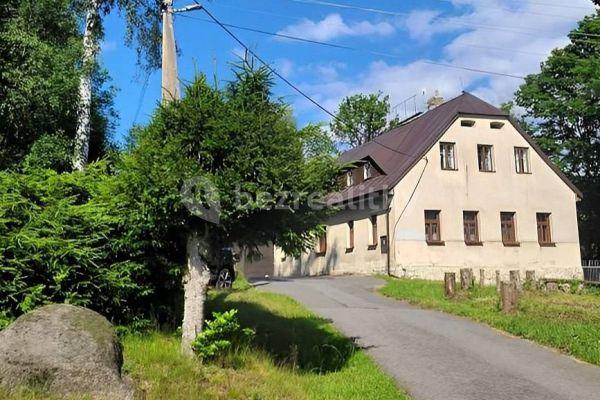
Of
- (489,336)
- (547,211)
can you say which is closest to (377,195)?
(547,211)

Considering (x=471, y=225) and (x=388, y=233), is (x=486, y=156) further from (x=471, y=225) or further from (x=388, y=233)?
(x=388, y=233)

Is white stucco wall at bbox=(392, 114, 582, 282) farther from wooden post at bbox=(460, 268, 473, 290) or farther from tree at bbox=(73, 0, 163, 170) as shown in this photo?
tree at bbox=(73, 0, 163, 170)

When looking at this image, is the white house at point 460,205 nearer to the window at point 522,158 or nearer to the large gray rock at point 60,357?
the window at point 522,158

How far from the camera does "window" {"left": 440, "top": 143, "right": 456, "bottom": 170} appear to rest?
87.7 ft

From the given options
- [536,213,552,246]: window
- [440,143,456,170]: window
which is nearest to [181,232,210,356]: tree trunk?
[440,143,456,170]: window

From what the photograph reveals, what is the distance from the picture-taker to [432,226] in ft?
85.6

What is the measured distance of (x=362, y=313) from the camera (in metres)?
13.7

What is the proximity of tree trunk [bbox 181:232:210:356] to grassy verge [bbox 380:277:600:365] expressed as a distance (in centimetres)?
616

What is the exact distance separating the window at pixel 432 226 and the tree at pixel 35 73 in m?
16.0

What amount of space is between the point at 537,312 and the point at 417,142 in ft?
48.9

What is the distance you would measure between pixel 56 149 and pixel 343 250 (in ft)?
62.0

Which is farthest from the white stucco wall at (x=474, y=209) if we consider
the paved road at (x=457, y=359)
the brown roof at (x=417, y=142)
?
the paved road at (x=457, y=359)

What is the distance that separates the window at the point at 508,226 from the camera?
27.3 m

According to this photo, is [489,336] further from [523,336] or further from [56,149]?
[56,149]
